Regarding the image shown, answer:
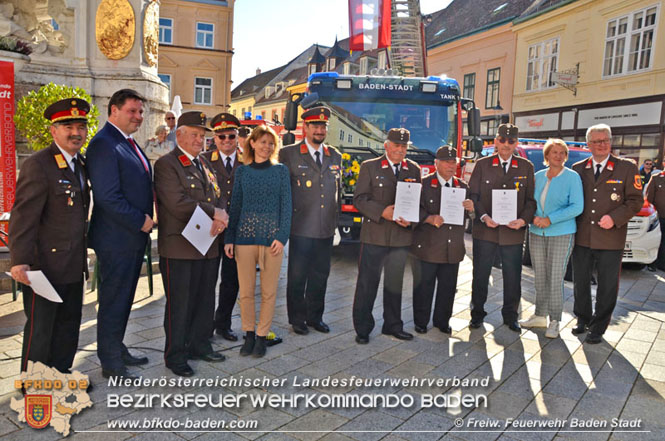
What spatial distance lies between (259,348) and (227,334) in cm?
59

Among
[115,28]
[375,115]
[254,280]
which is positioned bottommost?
[254,280]

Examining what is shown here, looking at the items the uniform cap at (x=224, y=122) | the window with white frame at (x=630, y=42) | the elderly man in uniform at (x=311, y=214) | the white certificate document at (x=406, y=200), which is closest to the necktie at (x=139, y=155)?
the uniform cap at (x=224, y=122)

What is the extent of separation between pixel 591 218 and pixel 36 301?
5.05m

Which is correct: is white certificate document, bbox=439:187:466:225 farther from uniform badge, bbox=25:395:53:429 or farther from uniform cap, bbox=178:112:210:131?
uniform badge, bbox=25:395:53:429

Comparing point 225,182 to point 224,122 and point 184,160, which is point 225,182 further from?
point 184,160

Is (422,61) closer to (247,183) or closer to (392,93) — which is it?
(392,93)

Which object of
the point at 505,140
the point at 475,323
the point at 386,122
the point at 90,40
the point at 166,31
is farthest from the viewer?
the point at 166,31

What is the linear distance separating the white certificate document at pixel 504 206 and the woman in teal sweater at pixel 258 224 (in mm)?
2257

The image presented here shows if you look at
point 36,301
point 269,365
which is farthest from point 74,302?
point 269,365

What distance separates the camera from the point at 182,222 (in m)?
4.19

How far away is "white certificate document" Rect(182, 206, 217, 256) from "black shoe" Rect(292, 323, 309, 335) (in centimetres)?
151

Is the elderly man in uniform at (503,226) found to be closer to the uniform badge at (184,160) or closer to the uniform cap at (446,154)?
the uniform cap at (446,154)

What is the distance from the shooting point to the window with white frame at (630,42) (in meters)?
18.7

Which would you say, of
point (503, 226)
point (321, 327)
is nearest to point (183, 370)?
point (321, 327)
